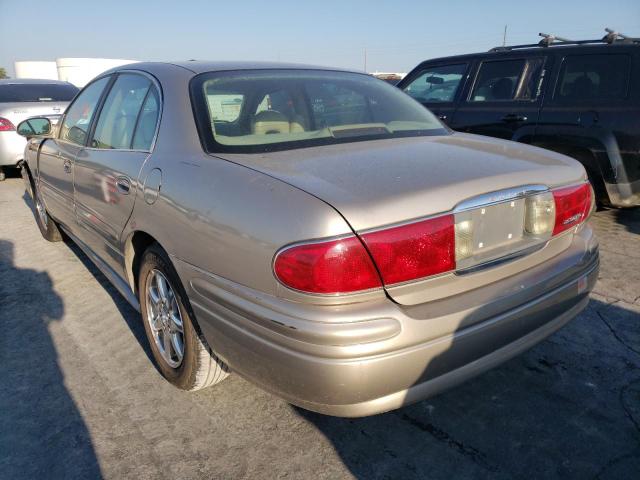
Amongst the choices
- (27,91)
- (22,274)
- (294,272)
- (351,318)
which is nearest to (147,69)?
(294,272)

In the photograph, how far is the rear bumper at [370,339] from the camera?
1638 mm

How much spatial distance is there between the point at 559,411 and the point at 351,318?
1.31 meters

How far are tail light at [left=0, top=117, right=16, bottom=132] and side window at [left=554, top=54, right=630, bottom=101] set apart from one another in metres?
7.49

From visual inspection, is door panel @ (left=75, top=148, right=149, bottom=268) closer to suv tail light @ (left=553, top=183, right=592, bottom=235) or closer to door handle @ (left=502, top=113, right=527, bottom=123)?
suv tail light @ (left=553, top=183, right=592, bottom=235)

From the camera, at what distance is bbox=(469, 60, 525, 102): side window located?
5293 mm

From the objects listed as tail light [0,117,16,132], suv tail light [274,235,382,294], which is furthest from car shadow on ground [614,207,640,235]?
tail light [0,117,16,132]

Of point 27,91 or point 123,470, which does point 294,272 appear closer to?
point 123,470

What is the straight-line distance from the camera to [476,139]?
264 centimetres

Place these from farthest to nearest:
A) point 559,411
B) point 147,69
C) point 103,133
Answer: point 103,133 < point 147,69 < point 559,411

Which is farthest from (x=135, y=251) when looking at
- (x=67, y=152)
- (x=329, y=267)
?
(x=329, y=267)

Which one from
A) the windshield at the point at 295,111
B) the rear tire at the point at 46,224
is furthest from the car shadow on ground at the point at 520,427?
the rear tire at the point at 46,224

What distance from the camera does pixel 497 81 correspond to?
545 cm

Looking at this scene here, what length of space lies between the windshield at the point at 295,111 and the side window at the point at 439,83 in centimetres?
306

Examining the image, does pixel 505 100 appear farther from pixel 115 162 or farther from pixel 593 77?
pixel 115 162
